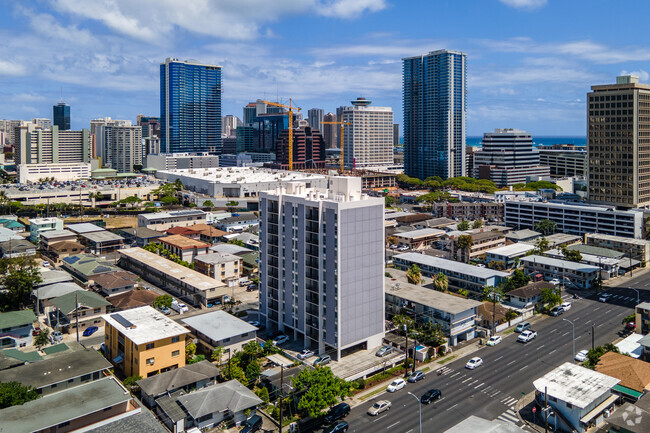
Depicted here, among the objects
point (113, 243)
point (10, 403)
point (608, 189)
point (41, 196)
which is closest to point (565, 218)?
point (608, 189)

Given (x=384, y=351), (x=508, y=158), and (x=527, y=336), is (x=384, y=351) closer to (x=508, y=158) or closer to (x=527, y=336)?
(x=527, y=336)

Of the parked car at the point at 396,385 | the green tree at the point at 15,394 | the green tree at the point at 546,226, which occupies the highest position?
the green tree at the point at 546,226

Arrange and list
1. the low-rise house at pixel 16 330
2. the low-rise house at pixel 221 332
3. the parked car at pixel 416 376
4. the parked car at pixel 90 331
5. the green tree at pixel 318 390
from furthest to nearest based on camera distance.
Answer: the parked car at pixel 90 331
the low-rise house at pixel 16 330
the low-rise house at pixel 221 332
the parked car at pixel 416 376
the green tree at pixel 318 390

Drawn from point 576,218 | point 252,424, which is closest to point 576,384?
point 252,424

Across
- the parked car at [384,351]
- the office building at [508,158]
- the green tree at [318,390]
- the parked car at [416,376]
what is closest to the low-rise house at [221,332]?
the green tree at [318,390]

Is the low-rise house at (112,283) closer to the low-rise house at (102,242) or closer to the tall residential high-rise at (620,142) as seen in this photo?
the low-rise house at (102,242)

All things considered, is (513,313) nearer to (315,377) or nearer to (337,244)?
(337,244)
